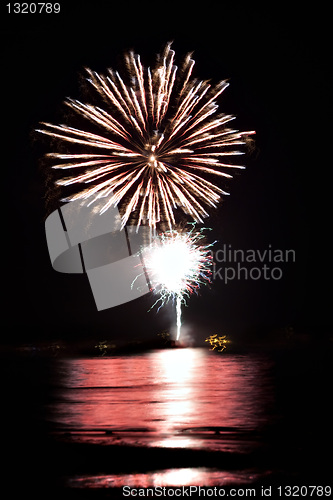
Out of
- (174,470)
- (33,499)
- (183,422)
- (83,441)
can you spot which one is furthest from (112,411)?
(33,499)

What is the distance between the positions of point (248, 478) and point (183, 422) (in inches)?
128

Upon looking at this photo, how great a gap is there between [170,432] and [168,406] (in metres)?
2.48

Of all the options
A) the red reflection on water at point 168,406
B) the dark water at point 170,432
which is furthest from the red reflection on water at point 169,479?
the red reflection on water at point 168,406

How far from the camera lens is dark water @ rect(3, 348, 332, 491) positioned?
18.8ft

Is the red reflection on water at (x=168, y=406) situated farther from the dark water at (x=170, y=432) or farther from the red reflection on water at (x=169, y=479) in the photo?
the red reflection on water at (x=169, y=479)

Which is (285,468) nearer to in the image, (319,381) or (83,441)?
(83,441)

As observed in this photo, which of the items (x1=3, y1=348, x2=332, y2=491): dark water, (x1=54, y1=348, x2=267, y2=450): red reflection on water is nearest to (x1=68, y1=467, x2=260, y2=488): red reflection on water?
(x1=3, y1=348, x2=332, y2=491): dark water

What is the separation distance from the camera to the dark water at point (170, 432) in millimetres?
5719

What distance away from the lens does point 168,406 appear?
10359 mm

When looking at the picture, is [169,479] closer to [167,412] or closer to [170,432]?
[170,432]

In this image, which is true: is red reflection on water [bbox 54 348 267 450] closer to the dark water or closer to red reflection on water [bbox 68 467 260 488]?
the dark water

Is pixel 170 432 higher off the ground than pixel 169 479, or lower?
lower

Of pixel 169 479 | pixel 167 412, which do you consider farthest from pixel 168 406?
pixel 169 479

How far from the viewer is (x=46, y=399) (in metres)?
11.5
